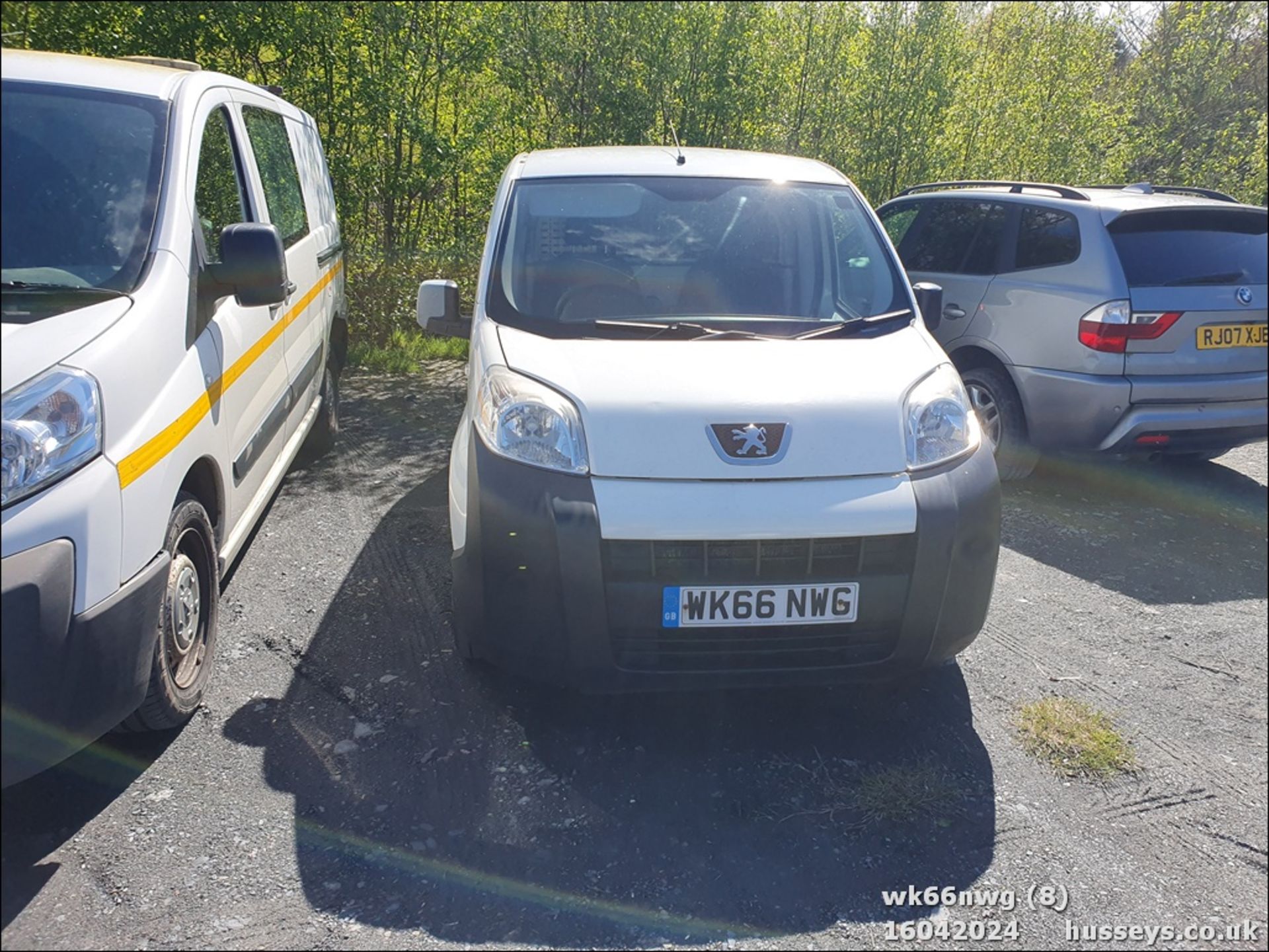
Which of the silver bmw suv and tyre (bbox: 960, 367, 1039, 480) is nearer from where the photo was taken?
the silver bmw suv

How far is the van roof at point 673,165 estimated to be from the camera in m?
4.18

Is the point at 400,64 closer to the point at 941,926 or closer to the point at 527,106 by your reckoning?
the point at 527,106

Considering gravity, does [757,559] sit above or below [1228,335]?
below

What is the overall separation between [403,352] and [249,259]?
223 inches

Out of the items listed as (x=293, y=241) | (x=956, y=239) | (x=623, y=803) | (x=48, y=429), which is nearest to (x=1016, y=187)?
(x=956, y=239)

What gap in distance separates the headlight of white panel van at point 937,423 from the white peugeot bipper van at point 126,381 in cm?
215

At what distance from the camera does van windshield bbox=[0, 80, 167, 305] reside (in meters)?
2.95

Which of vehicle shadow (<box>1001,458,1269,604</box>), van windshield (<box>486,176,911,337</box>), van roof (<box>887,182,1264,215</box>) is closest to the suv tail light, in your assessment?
van roof (<box>887,182,1264,215</box>)

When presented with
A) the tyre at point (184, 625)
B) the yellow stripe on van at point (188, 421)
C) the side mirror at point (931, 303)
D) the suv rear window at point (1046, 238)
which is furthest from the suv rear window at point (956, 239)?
the tyre at point (184, 625)

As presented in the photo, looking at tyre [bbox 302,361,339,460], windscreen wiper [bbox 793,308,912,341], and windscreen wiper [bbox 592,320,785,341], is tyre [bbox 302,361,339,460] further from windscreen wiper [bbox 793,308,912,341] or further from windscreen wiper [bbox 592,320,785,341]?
windscreen wiper [bbox 793,308,912,341]

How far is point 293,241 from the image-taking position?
4832mm

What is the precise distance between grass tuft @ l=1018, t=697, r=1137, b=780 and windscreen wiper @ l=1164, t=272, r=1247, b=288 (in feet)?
8.59

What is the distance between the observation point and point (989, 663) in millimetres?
3670

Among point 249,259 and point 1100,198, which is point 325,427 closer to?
point 249,259
